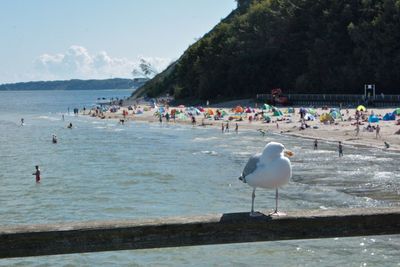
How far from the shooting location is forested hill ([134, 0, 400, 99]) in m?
77.0

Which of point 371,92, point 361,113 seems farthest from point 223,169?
point 371,92

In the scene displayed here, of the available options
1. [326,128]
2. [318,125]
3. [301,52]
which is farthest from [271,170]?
[301,52]

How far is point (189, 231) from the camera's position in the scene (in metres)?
4.47

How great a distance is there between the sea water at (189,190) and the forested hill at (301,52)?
29.5 meters

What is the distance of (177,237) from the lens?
176 inches

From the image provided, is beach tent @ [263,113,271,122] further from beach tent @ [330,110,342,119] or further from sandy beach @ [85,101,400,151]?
beach tent @ [330,110,342,119]

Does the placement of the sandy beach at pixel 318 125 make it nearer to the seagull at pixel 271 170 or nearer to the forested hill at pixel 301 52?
the forested hill at pixel 301 52

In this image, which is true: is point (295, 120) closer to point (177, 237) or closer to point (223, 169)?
point (223, 169)

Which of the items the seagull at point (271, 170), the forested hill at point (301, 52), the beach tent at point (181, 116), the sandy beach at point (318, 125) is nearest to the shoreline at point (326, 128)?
the sandy beach at point (318, 125)

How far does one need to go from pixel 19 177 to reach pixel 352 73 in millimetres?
55447

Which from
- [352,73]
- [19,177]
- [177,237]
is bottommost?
[19,177]

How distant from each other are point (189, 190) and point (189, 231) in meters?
24.1

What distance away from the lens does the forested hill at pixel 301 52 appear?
77.0 metres

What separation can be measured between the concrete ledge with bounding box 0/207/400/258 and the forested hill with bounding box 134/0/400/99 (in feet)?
243
